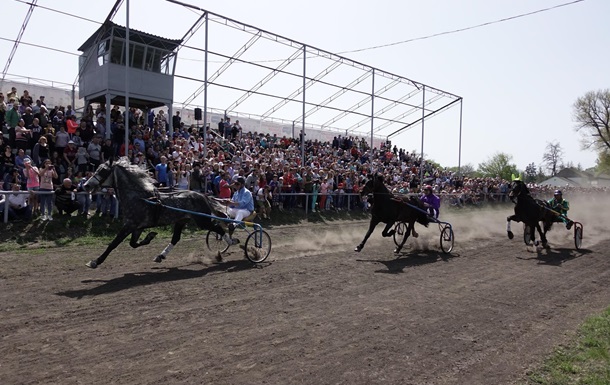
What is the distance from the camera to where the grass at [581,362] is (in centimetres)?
488

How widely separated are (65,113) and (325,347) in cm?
1552

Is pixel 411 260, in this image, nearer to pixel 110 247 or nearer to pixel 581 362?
pixel 581 362

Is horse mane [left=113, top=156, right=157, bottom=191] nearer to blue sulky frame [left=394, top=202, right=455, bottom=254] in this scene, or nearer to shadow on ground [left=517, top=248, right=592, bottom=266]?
blue sulky frame [left=394, top=202, right=455, bottom=254]

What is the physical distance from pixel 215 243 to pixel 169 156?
6.77 m

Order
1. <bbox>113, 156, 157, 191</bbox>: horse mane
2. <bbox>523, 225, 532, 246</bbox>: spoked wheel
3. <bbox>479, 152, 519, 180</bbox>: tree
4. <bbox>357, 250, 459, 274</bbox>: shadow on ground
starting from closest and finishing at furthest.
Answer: <bbox>113, 156, 157, 191</bbox>: horse mane < <bbox>357, 250, 459, 274</bbox>: shadow on ground < <bbox>523, 225, 532, 246</bbox>: spoked wheel < <bbox>479, 152, 519, 180</bbox>: tree

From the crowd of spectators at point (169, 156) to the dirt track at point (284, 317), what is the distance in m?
3.84

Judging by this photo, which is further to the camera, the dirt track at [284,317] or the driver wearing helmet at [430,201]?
the driver wearing helmet at [430,201]

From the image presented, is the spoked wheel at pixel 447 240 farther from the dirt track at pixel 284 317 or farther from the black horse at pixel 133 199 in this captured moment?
the black horse at pixel 133 199

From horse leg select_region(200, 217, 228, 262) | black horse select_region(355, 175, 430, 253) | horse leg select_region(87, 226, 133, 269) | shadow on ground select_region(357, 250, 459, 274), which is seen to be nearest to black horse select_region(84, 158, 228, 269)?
horse leg select_region(87, 226, 133, 269)

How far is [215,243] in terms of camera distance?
11891 millimetres

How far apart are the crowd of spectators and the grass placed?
8163 mm

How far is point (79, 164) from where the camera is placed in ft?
48.3

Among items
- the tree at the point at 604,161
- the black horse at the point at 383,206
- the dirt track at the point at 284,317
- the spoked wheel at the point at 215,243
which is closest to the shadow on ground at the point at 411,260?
the dirt track at the point at 284,317

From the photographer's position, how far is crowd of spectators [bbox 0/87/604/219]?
14.2m
